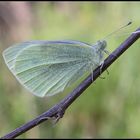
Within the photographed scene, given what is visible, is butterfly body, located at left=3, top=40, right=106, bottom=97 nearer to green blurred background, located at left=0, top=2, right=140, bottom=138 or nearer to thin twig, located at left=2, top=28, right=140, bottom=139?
thin twig, located at left=2, top=28, right=140, bottom=139

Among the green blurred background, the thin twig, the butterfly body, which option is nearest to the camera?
the thin twig

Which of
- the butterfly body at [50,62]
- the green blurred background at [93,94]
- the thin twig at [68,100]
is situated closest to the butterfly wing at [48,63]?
the butterfly body at [50,62]

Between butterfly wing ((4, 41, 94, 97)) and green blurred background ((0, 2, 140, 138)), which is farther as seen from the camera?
green blurred background ((0, 2, 140, 138))

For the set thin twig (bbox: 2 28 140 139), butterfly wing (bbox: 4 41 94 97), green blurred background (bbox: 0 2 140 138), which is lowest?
green blurred background (bbox: 0 2 140 138)

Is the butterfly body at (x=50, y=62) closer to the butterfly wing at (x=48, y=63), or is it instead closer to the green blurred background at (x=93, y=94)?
the butterfly wing at (x=48, y=63)

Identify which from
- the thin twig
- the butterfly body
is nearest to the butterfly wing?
the butterfly body

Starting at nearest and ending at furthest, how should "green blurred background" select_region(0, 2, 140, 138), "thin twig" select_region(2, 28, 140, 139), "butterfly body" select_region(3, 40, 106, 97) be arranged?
"thin twig" select_region(2, 28, 140, 139)
"butterfly body" select_region(3, 40, 106, 97)
"green blurred background" select_region(0, 2, 140, 138)

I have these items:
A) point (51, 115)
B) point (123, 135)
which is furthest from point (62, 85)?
point (123, 135)
